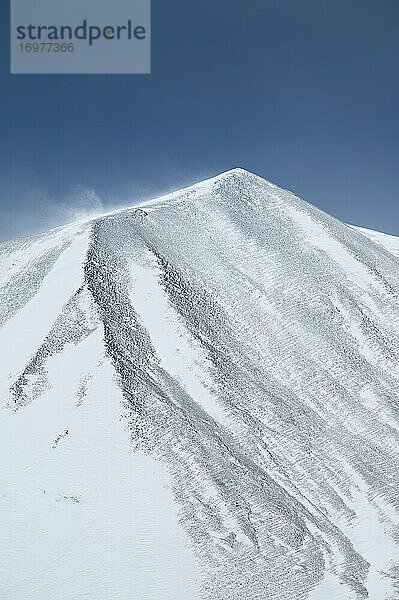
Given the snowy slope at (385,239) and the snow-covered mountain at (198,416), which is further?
the snowy slope at (385,239)

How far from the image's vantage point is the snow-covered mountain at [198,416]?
16.9 metres

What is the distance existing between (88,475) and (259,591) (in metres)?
7.56

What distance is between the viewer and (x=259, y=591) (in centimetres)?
1611

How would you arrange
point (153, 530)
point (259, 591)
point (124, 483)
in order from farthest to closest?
1. point (124, 483)
2. point (153, 530)
3. point (259, 591)

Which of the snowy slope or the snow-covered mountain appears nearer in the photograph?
the snow-covered mountain

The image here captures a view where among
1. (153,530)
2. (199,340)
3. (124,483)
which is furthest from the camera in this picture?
(199,340)

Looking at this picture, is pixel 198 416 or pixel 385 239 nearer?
pixel 198 416

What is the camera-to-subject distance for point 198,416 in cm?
2202

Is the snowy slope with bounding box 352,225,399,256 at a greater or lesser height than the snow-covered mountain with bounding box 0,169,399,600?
greater

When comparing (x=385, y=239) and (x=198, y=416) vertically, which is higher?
(x=385, y=239)

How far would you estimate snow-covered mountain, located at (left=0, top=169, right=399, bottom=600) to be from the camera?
55.3 feet

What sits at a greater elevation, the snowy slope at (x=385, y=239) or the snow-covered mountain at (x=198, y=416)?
the snowy slope at (x=385, y=239)

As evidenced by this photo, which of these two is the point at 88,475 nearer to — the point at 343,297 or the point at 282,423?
the point at 282,423

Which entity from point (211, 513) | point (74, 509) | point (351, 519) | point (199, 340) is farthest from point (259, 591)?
point (199, 340)
